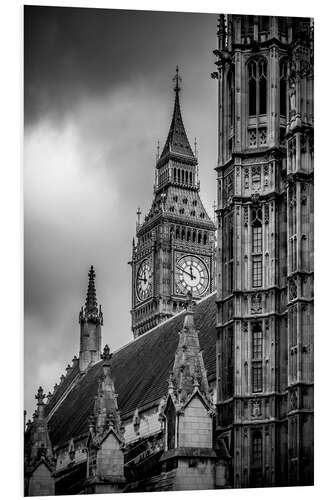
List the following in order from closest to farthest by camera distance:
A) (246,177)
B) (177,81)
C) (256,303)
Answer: (177,81)
(256,303)
(246,177)

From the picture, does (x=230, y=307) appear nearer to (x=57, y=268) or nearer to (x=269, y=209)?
(x=269, y=209)

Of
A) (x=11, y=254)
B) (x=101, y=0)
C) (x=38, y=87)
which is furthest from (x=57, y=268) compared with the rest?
(x=101, y=0)

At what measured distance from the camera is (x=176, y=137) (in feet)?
80.4

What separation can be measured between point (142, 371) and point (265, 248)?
6899 millimetres

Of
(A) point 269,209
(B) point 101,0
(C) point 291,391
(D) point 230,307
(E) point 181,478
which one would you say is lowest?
(E) point 181,478

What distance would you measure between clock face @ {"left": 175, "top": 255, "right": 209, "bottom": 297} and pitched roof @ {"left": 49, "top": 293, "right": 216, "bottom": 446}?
2.27ft

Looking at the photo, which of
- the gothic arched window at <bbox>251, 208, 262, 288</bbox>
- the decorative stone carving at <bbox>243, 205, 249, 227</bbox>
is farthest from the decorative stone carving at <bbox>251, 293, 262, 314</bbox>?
the decorative stone carving at <bbox>243, 205, 249, 227</bbox>

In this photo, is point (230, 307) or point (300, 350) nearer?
point (300, 350)

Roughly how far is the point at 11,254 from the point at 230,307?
5.23 meters

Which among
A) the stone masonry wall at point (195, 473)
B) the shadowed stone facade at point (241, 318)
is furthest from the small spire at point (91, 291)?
the stone masonry wall at point (195, 473)

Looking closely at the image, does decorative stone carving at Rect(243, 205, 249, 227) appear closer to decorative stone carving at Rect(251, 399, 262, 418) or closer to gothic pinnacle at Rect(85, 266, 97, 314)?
gothic pinnacle at Rect(85, 266, 97, 314)

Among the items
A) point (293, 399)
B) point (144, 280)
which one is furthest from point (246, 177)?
point (144, 280)

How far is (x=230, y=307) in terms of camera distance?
25.6 metres

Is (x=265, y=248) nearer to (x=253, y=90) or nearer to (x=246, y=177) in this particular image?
(x=246, y=177)
